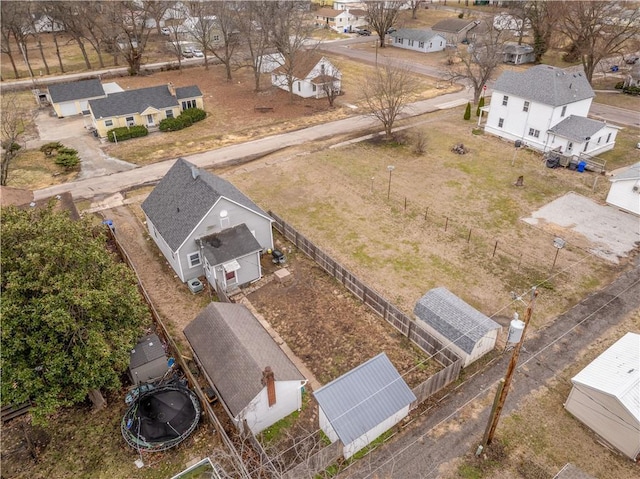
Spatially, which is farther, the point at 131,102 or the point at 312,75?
the point at 312,75

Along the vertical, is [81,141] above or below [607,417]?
above

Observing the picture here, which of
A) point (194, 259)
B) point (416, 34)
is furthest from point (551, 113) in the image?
point (416, 34)

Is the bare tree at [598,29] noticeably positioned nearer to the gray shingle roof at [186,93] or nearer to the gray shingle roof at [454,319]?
the gray shingle roof at [454,319]

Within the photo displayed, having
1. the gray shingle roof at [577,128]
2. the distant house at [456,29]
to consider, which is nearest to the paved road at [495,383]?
the gray shingle roof at [577,128]

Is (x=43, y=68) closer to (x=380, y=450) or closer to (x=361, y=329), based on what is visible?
(x=361, y=329)

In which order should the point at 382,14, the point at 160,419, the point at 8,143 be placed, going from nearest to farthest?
the point at 160,419 < the point at 8,143 < the point at 382,14

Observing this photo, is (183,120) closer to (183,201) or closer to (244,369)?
(183,201)

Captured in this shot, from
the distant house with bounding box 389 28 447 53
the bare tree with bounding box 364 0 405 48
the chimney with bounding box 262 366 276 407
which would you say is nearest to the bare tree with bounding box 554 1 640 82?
the distant house with bounding box 389 28 447 53
